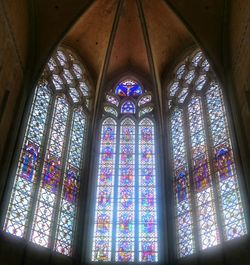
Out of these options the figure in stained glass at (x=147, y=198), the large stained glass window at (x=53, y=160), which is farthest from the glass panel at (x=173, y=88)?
the figure in stained glass at (x=147, y=198)

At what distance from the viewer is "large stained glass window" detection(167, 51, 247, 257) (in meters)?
12.7

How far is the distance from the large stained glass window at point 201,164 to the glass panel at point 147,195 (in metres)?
0.80

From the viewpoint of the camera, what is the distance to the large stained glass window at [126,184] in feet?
45.8

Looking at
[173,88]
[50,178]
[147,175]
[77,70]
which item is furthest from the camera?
[77,70]

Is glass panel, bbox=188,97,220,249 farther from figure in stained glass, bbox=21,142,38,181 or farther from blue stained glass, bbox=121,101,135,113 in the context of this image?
figure in stained glass, bbox=21,142,38,181

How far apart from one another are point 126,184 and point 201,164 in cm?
280

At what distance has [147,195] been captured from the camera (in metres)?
15.2

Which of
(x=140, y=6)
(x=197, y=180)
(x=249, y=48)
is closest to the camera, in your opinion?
(x=249, y=48)

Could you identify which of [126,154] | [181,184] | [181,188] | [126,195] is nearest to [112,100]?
[126,154]

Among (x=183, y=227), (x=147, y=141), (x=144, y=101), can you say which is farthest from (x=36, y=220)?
(x=144, y=101)

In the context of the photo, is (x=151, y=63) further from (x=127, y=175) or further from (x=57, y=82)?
(x=127, y=175)

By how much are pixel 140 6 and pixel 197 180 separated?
7.50 meters

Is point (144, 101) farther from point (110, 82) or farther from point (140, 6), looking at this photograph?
point (140, 6)

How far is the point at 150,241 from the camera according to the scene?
14.0 meters
